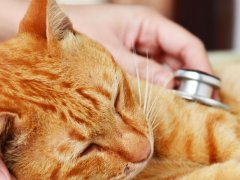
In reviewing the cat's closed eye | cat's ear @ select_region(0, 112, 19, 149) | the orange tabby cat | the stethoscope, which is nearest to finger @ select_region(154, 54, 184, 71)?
the stethoscope

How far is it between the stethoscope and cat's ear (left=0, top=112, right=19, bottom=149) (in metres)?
0.56

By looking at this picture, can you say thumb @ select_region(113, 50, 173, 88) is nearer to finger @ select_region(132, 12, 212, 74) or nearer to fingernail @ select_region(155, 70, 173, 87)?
fingernail @ select_region(155, 70, 173, 87)

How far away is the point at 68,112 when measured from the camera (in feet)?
3.34

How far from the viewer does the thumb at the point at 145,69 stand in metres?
1.48

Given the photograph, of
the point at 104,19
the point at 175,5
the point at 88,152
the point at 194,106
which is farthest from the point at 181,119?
the point at 175,5

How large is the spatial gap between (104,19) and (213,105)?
1.68 feet

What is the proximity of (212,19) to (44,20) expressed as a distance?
231 centimetres

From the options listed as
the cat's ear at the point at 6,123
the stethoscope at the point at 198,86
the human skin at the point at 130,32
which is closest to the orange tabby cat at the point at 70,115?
the cat's ear at the point at 6,123

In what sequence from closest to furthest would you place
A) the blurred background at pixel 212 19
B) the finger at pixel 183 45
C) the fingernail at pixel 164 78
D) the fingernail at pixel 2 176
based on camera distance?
the fingernail at pixel 2 176 → the fingernail at pixel 164 78 → the finger at pixel 183 45 → the blurred background at pixel 212 19

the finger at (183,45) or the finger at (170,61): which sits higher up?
the finger at (183,45)

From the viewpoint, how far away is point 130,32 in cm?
171

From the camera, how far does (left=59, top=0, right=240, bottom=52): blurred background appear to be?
3109 millimetres

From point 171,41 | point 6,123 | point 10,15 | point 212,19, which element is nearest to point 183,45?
point 171,41

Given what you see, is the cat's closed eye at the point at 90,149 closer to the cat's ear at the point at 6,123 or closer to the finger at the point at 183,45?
the cat's ear at the point at 6,123
